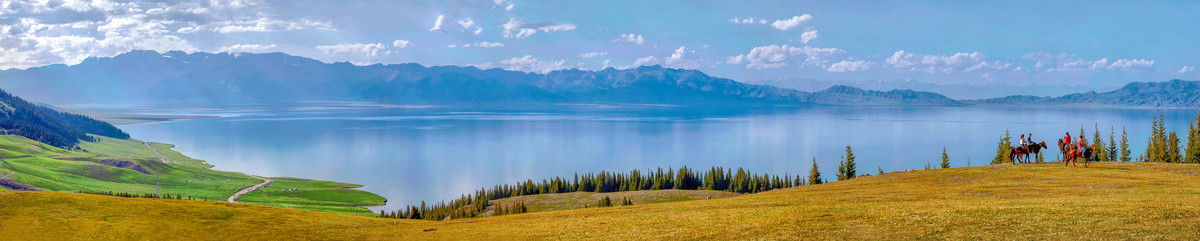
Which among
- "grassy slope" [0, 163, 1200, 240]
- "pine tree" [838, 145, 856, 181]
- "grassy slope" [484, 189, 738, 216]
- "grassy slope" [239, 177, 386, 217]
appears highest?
"grassy slope" [0, 163, 1200, 240]

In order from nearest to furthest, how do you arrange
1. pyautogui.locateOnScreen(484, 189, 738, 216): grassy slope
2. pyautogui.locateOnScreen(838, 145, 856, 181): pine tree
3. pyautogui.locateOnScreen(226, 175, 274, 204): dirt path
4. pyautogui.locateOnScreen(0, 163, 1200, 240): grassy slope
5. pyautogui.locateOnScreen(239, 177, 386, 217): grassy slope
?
pyautogui.locateOnScreen(0, 163, 1200, 240): grassy slope → pyautogui.locateOnScreen(838, 145, 856, 181): pine tree → pyautogui.locateOnScreen(484, 189, 738, 216): grassy slope → pyautogui.locateOnScreen(239, 177, 386, 217): grassy slope → pyautogui.locateOnScreen(226, 175, 274, 204): dirt path

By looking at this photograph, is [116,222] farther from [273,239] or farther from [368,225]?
[368,225]

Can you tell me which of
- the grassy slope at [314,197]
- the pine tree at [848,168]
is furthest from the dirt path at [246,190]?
the pine tree at [848,168]

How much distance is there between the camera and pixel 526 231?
35906 millimetres

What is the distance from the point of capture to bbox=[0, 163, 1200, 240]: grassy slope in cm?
2570

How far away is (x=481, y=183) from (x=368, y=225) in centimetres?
15337

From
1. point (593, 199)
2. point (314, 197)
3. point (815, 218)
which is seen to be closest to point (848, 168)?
point (593, 199)

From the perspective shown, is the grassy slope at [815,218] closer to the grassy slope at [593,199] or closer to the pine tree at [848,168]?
the pine tree at [848,168]

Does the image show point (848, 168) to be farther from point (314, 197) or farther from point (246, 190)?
point (246, 190)

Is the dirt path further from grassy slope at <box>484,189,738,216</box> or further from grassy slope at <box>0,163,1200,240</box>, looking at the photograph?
grassy slope at <box>0,163,1200,240</box>

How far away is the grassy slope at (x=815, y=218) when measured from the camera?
2570cm

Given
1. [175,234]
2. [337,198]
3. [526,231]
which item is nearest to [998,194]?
[526,231]

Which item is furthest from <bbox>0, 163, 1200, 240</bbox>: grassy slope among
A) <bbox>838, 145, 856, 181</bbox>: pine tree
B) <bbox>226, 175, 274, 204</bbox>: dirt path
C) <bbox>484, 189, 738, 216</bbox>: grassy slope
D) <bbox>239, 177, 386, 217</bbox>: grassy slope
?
<bbox>226, 175, 274, 204</bbox>: dirt path

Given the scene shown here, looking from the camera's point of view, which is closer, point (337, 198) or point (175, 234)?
point (175, 234)
